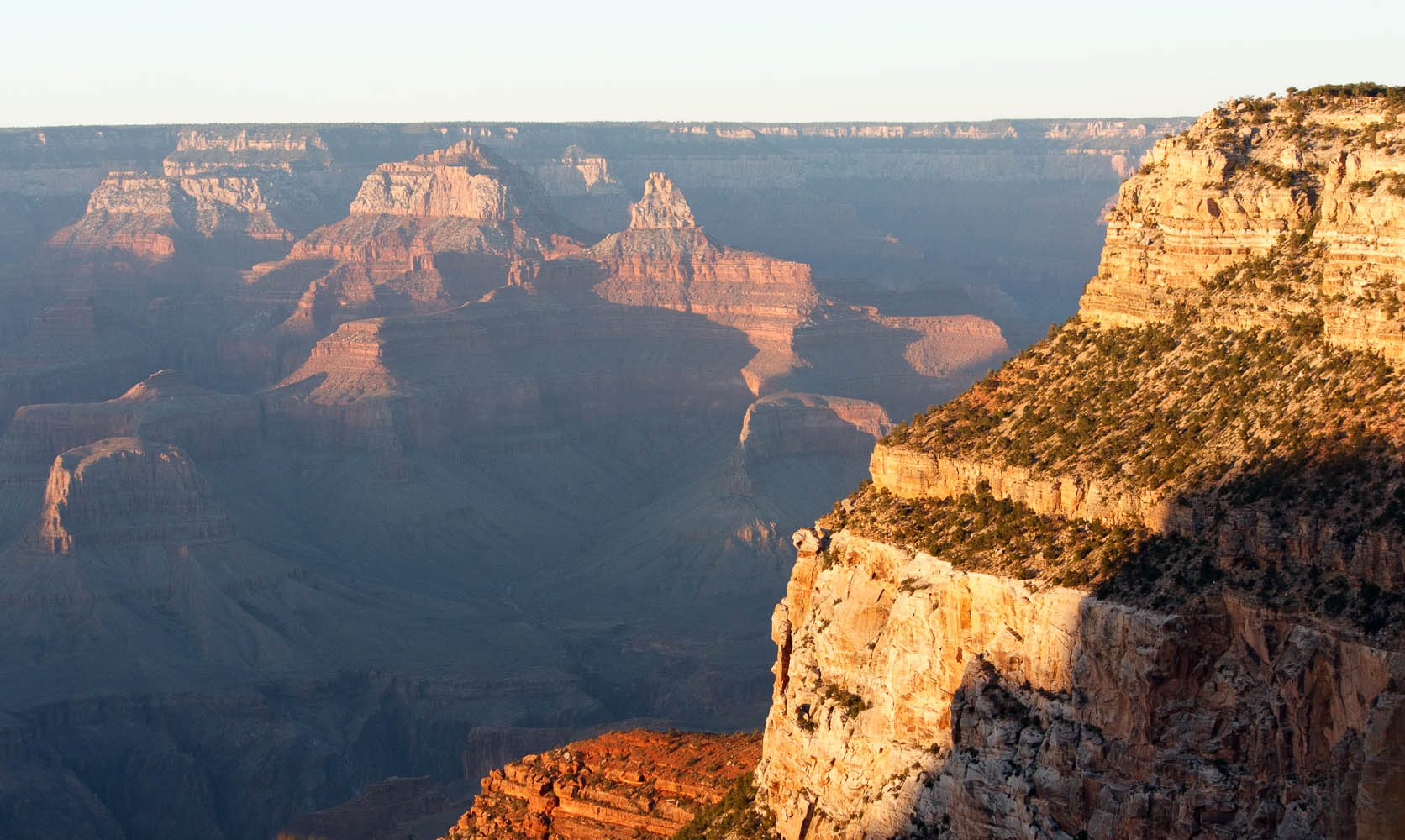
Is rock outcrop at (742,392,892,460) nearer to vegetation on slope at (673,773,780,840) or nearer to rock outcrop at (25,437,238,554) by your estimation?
rock outcrop at (25,437,238,554)

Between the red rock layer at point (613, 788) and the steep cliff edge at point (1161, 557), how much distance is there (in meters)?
9.36

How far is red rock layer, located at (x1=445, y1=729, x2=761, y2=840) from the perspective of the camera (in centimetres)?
4869

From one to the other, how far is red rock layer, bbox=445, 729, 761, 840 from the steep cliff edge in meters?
9.36

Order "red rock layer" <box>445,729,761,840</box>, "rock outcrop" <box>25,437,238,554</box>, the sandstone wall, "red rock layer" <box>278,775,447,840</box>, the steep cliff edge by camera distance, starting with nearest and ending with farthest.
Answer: the sandstone wall < the steep cliff edge < "red rock layer" <box>445,729,761,840</box> < "red rock layer" <box>278,775,447,840</box> < "rock outcrop" <box>25,437,238,554</box>

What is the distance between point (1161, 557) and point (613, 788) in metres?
22.4

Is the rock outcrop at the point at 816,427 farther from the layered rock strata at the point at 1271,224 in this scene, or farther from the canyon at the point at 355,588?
the layered rock strata at the point at 1271,224

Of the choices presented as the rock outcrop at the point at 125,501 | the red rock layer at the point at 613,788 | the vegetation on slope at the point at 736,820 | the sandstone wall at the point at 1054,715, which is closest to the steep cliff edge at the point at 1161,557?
the sandstone wall at the point at 1054,715

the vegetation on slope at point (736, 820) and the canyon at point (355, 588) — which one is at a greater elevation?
the vegetation on slope at point (736, 820)

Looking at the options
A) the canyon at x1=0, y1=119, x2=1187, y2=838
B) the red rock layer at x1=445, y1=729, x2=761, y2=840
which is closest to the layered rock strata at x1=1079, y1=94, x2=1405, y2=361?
the red rock layer at x1=445, y1=729, x2=761, y2=840

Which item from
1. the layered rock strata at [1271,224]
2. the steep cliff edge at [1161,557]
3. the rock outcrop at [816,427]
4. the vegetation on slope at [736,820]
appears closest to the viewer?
the steep cliff edge at [1161,557]

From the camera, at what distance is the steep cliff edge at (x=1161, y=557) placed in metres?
28.5

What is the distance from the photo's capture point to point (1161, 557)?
31344 mm

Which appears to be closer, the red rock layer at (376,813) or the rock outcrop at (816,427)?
the red rock layer at (376,813)

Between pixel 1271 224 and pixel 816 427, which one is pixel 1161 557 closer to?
pixel 1271 224
